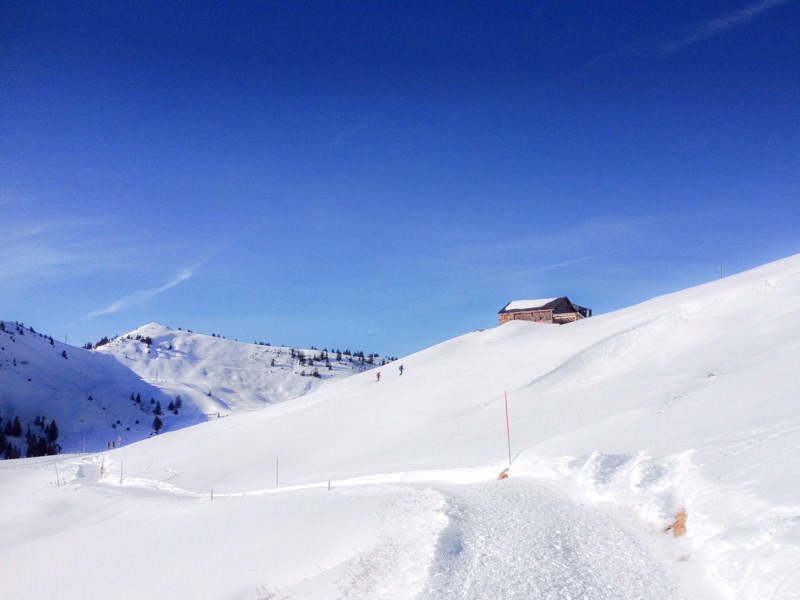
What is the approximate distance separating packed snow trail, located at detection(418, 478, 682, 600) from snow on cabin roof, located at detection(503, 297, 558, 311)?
79458mm

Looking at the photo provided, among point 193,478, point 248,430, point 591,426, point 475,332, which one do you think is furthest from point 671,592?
point 475,332

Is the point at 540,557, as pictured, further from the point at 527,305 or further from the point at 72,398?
the point at 72,398

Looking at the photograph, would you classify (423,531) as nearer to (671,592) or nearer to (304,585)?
(304,585)

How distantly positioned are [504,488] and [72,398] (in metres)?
175

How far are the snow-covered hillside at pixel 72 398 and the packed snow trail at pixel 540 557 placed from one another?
412 ft

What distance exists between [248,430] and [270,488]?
18403 mm

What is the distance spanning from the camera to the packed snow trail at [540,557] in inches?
327

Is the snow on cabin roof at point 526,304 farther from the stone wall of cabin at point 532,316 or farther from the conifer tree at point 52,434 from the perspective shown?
the conifer tree at point 52,434

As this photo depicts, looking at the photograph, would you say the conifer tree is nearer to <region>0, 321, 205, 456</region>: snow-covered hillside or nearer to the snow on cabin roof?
<region>0, 321, 205, 456</region>: snow-covered hillside

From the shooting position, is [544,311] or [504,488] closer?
[504,488]

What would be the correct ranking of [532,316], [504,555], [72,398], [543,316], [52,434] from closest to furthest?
[504,555] → [543,316] → [532,316] → [52,434] → [72,398]

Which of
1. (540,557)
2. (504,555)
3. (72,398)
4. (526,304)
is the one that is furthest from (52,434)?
(540,557)

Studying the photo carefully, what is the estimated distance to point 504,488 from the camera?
50.7ft

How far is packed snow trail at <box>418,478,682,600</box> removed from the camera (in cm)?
830
